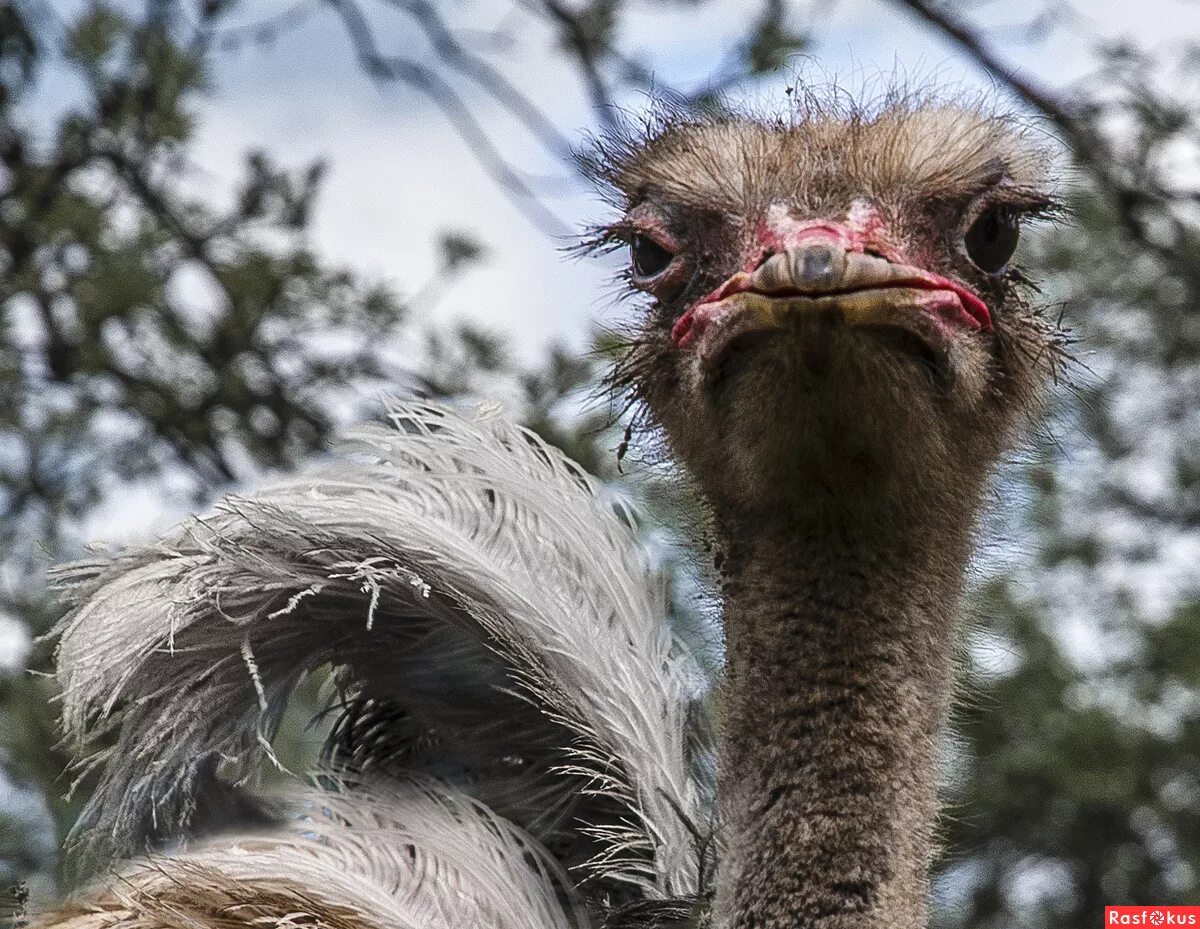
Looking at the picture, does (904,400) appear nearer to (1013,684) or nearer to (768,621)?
(768,621)

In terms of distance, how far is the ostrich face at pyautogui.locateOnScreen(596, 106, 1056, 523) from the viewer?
2.05 metres

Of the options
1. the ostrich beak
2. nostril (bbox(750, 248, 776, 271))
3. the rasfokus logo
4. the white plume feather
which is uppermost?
nostril (bbox(750, 248, 776, 271))

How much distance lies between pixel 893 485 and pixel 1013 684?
5.01 m

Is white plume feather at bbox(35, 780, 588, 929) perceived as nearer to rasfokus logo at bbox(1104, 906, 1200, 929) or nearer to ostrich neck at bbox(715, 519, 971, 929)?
ostrich neck at bbox(715, 519, 971, 929)

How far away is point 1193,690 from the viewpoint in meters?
6.50

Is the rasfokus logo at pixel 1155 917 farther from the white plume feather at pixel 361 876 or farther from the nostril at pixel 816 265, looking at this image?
the nostril at pixel 816 265

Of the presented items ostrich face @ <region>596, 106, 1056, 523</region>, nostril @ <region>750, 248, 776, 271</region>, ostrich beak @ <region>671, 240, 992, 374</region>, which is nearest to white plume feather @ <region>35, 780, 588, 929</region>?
ostrich face @ <region>596, 106, 1056, 523</region>

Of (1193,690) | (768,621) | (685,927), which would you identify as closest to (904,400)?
(768,621)

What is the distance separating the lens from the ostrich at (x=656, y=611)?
2156 mm

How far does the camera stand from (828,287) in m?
1.99

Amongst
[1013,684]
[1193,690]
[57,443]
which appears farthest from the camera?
[1013,684]

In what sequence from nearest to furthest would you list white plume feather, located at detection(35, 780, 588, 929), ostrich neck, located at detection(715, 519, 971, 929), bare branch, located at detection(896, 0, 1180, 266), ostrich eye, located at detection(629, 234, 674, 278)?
ostrich neck, located at detection(715, 519, 971, 929) → white plume feather, located at detection(35, 780, 588, 929) → ostrich eye, located at detection(629, 234, 674, 278) → bare branch, located at detection(896, 0, 1180, 266)

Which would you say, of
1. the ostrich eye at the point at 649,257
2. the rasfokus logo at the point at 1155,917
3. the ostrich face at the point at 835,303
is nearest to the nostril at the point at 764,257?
the ostrich face at the point at 835,303

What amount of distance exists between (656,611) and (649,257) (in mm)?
666
